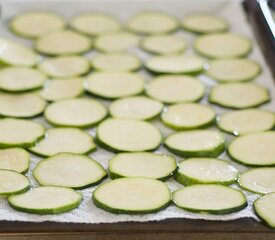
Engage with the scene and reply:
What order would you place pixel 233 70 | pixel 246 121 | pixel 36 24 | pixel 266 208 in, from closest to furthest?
pixel 266 208, pixel 246 121, pixel 233 70, pixel 36 24

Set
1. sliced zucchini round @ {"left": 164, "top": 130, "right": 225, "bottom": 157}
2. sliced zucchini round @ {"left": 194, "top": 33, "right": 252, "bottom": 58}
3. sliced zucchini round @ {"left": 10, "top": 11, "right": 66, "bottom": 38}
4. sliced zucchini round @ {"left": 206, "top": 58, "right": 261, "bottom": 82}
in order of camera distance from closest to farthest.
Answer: sliced zucchini round @ {"left": 164, "top": 130, "right": 225, "bottom": 157}, sliced zucchini round @ {"left": 206, "top": 58, "right": 261, "bottom": 82}, sliced zucchini round @ {"left": 194, "top": 33, "right": 252, "bottom": 58}, sliced zucchini round @ {"left": 10, "top": 11, "right": 66, "bottom": 38}

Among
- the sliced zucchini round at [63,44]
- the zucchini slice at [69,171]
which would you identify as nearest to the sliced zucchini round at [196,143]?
the zucchini slice at [69,171]

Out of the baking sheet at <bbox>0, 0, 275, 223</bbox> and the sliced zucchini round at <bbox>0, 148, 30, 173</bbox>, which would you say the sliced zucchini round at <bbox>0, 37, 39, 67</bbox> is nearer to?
the baking sheet at <bbox>0, 0, 275, 223</bbox>

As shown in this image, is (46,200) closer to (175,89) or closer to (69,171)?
(69,171)

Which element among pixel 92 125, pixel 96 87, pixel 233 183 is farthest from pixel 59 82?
pixel 233 183

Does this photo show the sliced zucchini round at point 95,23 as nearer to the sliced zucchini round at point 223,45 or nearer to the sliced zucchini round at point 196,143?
the sliced zucchini round at point 223,45

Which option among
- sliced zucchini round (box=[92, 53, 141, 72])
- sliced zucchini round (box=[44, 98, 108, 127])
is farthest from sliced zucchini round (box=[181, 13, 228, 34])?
sliced zucchini round (box=[44, 98, 108, 127])

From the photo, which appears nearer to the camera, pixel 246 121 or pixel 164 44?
pixel 246 121

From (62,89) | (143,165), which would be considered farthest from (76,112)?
(143,165)
